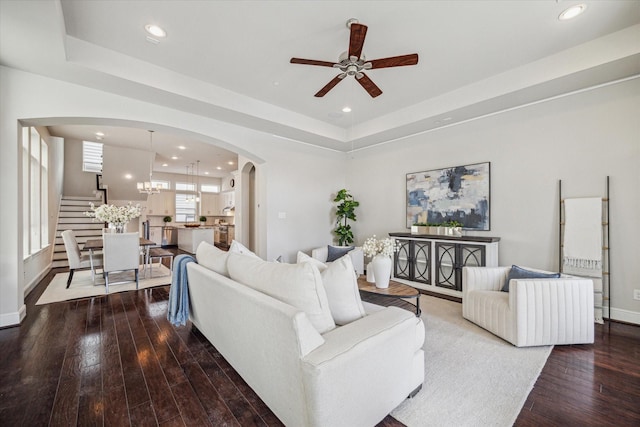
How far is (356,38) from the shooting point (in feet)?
7.34

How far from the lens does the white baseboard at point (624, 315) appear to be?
3.01 meters

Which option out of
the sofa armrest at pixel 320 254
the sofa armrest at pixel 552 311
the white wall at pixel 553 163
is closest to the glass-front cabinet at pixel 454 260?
the white wall at pixel 553 163

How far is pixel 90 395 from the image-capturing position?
5.99 ft

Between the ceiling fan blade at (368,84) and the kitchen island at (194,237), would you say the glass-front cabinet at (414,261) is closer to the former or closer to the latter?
the ceiling fan blade at (368,84)

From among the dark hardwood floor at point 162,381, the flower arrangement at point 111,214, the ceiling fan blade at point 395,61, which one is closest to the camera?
the dark hardwood floor at point 162,381

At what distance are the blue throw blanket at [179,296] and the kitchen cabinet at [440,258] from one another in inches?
124

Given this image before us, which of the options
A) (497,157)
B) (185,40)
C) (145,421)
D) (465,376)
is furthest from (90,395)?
(497,157)

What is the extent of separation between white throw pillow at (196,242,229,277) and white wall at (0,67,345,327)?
84.6 inches

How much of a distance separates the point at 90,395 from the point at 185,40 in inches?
125

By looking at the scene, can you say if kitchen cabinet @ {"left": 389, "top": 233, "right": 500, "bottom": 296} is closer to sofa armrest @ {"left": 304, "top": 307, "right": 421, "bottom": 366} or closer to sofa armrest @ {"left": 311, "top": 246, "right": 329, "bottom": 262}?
sofa armrest @ {"left": 311, "top": 246, "right": 329, "bottom": 262}

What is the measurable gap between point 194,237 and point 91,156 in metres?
3.56

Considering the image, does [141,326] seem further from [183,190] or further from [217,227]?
[183,190]

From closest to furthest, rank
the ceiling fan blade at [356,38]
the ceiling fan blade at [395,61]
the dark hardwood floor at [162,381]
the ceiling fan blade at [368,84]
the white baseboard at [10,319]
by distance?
1. the dark hardwood floor at [162,381]
2. the ceiling fan blade at [356,38]
3. the ceiling fan blade at [395,61]
4. the ceiling fan blade at [368,84]
5. the white baseboard at [10,319]

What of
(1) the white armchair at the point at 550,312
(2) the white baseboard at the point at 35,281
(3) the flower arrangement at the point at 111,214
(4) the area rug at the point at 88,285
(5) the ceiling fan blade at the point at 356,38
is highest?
(5) the ceiling fan blade at the point at 356,38
